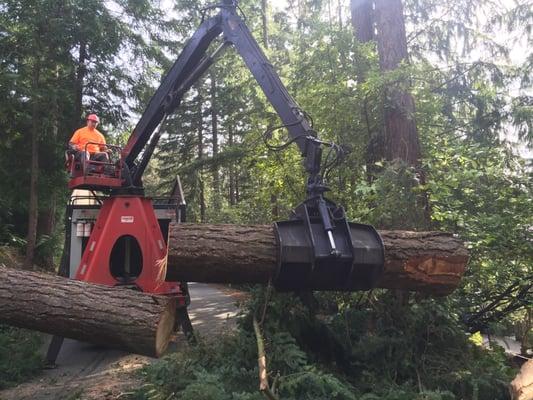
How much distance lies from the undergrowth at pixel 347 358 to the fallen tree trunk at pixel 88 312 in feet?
1.15

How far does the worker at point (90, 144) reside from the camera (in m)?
8.28

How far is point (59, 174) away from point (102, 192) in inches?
214

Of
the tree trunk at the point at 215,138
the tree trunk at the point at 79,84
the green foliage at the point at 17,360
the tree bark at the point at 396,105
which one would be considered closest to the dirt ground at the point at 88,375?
the green foliage at the point at 17,360

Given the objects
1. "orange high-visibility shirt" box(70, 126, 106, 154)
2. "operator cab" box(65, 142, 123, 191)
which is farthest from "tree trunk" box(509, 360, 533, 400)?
"orange high-visibility shirt" box(70, 126, 106, 154)

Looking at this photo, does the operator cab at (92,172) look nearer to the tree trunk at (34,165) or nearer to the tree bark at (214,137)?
the tree trunk at (34,165)

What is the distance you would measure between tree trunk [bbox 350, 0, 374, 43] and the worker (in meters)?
5.64

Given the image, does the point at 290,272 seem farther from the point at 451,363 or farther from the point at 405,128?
the point at 405,128

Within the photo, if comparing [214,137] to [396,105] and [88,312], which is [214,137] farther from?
[88,312]

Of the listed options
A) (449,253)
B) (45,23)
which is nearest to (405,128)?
(449,253)

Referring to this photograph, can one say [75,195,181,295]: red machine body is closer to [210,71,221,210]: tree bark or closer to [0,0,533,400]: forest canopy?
[0,0,533,400]: forest canopy

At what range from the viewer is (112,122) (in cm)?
1526

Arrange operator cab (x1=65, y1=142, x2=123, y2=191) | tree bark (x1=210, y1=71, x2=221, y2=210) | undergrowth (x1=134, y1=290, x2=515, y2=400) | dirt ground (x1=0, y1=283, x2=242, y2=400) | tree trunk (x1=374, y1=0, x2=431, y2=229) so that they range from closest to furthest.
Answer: undergrowth (x1=134, y1=290, x2=515, y2=400), dirt ground (x1=0, y1=283, x2=242, y2=400), tree trunk (x1=374, y1=0, x2=431, y2=229), operator cab (x1=65, y1=142, x2=123, y2=191), tree bark (x1=210, y1=71, x2=221, y2=210)

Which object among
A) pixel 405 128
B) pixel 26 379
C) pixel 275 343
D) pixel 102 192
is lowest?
pixel 26 379

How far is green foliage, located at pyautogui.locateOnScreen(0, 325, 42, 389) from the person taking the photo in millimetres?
5762
